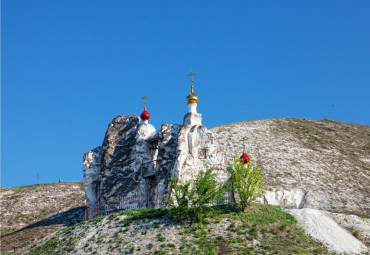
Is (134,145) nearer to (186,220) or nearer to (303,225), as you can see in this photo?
(186,220)

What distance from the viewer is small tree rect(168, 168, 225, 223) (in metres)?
30.3

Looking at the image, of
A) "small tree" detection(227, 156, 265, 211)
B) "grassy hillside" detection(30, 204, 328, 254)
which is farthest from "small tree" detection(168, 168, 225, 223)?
"small tree" detection(227, 156, 265, 211)

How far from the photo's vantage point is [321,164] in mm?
54594

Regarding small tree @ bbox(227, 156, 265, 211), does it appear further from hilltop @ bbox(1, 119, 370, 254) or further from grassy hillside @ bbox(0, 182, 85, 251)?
grassy hillside @ bbox(0, 182, 85, 251)

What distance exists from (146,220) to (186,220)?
2334mm

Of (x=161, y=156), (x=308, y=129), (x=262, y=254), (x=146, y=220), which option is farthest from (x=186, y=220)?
(x=308, y=129)

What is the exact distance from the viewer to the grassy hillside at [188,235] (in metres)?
27.7

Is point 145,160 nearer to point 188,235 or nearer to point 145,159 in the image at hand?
point 145,159

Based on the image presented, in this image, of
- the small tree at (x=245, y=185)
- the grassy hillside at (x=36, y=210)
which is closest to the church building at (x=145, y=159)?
the small tree at (x=245, y=185)

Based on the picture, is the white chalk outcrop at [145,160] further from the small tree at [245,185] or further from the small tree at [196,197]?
the small tree at [245,185]

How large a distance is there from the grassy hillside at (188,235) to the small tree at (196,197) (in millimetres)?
559

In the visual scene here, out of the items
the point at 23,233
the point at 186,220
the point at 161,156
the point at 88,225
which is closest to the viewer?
the point at 186,220

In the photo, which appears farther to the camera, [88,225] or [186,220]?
[88,225]

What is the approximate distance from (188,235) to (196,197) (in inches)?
106
